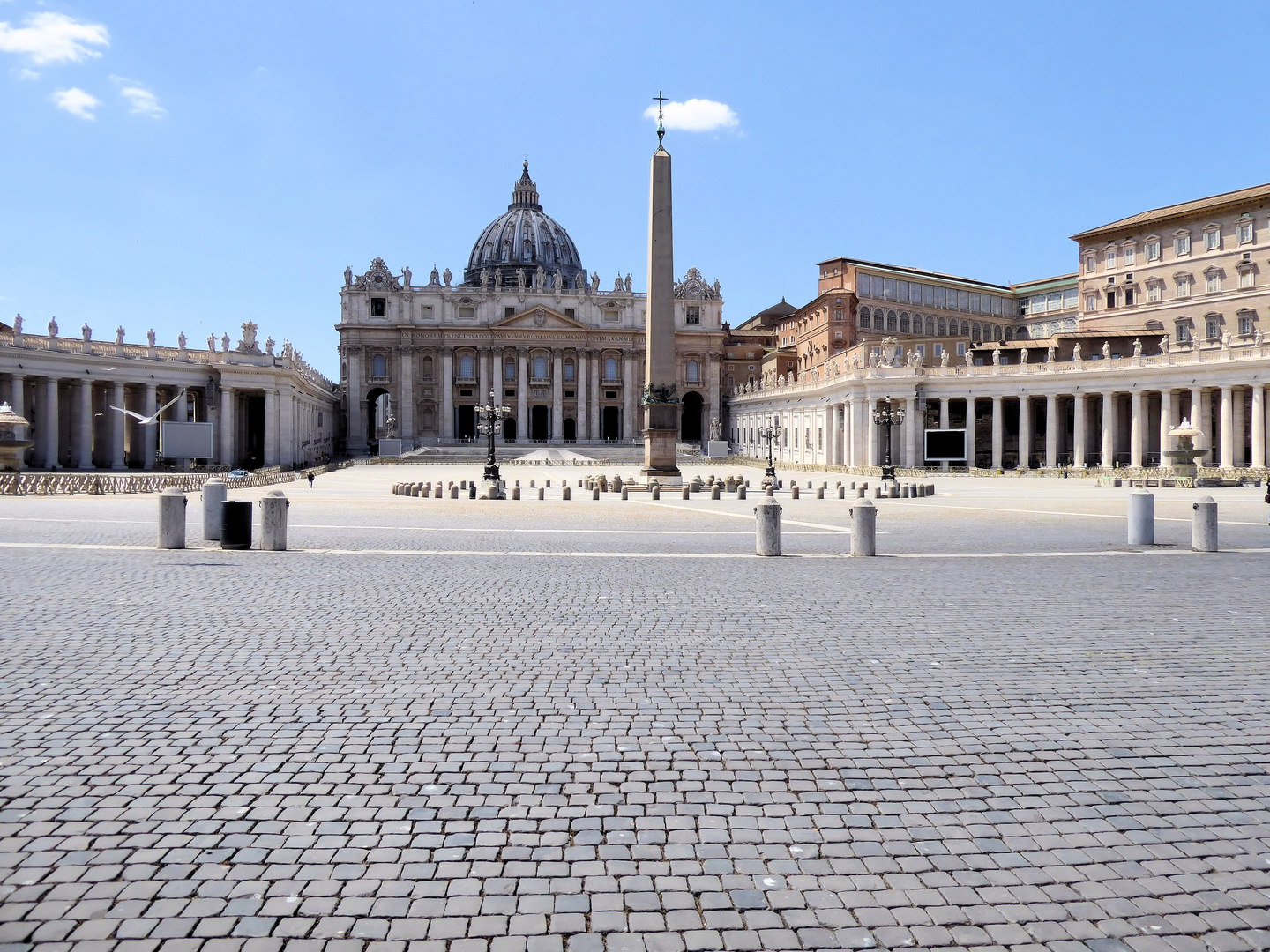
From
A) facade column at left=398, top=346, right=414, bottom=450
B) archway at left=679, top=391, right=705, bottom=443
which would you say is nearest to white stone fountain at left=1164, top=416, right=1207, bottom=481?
archway at left=679, top=391, right=705, bottom=443

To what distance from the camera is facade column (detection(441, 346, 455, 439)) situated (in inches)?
4070

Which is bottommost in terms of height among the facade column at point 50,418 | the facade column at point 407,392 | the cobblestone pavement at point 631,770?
the cobblestone pavement at point 631,770

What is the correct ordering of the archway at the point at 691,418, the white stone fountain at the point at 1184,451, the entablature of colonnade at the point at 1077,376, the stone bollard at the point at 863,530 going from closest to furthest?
the stone bollard at the point at 863,530
the white stone fountain at the point at 1184,451
the entablature of colonnade at the point at 1077,376
the archway at the point at 691,418

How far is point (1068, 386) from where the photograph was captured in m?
56.5

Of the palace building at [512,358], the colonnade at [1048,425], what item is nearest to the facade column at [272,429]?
the palace building at [512,358]

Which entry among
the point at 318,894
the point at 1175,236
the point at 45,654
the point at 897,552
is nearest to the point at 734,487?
the point at 897,552

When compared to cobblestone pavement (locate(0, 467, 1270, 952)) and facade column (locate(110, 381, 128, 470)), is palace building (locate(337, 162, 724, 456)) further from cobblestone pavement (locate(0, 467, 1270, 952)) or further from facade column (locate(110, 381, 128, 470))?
cobblestone pavement (locate(0, 467, 1270, 952))

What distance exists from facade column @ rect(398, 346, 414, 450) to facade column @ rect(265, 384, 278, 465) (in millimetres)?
36401

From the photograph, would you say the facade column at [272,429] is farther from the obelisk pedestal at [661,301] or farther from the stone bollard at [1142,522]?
the stone bollard at [1142,522]

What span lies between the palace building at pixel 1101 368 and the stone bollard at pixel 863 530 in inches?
1551

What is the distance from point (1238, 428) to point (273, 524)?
53118 millimetres

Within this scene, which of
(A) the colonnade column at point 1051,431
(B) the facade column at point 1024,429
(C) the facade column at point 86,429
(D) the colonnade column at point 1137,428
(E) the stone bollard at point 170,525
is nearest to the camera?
(E) the stone bollard at point 170,525

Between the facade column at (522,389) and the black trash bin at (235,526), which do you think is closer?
the black trash bin at (235,526)

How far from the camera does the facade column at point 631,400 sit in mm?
106062
